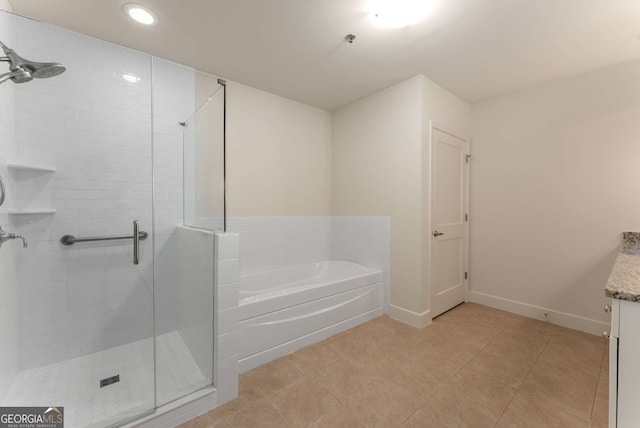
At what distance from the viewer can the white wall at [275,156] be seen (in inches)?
108

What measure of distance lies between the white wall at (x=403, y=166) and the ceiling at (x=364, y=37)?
25cm

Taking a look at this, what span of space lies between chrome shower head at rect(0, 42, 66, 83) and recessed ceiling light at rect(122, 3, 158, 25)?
2.61 feet

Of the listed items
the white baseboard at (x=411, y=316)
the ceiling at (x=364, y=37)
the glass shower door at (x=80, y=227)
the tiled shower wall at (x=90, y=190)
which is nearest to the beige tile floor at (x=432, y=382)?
the white baseboard at (x=411, y=316)

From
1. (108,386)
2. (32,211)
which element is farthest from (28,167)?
(108,386)

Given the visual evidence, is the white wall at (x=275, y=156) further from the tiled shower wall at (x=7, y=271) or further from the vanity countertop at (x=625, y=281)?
the vanity countertop at (x=625, y=281)

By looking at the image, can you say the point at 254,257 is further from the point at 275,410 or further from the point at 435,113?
the point at 435,113

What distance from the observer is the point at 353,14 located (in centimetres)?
171

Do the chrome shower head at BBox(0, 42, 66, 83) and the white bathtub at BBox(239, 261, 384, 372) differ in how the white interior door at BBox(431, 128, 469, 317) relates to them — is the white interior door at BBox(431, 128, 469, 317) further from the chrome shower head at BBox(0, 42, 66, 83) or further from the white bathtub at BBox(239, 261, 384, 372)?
the chrome shower head at BBox(0, 42, 66, 83)

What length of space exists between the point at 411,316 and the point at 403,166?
1528 mm

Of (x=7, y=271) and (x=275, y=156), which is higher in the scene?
(x=275, y=156)

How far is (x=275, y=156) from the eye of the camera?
9.99ft

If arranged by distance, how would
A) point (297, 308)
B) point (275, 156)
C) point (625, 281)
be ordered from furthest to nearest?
point (275, 156), point (297, 308), point (625, 281)

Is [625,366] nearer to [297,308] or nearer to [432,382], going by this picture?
[432,382]

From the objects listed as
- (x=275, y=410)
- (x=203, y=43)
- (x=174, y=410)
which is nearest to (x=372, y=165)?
(x=203, y=43)
